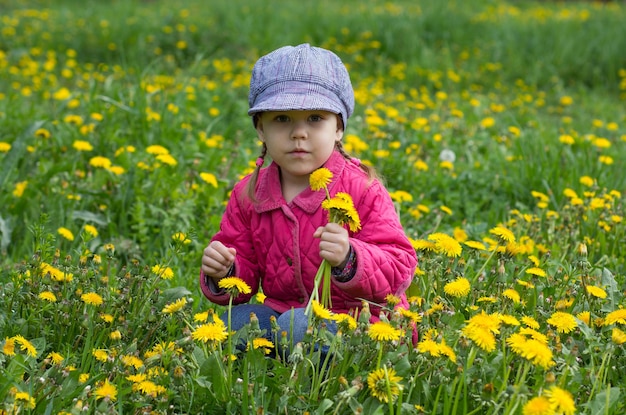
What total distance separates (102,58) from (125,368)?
6171 mm

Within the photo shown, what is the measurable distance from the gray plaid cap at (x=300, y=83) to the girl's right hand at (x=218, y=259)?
15.4 inches

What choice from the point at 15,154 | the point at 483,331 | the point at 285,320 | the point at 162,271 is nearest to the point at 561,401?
the point at 483,331

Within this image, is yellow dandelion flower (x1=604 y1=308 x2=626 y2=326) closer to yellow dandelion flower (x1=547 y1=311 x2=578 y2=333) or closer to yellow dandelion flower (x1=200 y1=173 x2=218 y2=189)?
yellow dandelion flower (x1=547 y1=311 x2=578 y2=333)

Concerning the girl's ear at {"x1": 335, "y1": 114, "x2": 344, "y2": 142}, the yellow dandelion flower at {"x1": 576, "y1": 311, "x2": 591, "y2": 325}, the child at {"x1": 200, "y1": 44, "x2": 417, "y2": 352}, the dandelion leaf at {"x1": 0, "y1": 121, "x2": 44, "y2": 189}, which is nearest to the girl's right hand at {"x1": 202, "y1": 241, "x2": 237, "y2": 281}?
the child at {"x1": 200, "y1": 44, "x2": 417, "y2": 352}

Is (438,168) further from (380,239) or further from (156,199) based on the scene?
(380,239)

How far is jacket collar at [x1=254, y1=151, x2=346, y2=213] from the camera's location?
245 cm

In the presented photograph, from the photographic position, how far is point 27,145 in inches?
160

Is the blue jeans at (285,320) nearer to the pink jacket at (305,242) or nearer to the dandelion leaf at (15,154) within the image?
the pink jacket at (305,242)

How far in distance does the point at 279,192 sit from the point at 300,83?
13.6 inches

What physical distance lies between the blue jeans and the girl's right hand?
0.15 metres

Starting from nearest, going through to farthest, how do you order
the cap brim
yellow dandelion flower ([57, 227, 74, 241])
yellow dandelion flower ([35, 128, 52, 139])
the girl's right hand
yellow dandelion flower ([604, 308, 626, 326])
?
yellow dandelion flower ([604, 308, 626, 326]) < the cap brim < the girl's right hand < yellow dandelion flower ([57, 227, 74, 241]) < yellow dandelion flower ([35, 128, 52, 139])

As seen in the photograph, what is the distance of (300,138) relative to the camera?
240 centimetres

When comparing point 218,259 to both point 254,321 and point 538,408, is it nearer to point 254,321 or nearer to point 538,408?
point 254,321

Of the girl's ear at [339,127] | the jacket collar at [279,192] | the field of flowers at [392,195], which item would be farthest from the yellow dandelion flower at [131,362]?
the girl's ear at [339,127]
